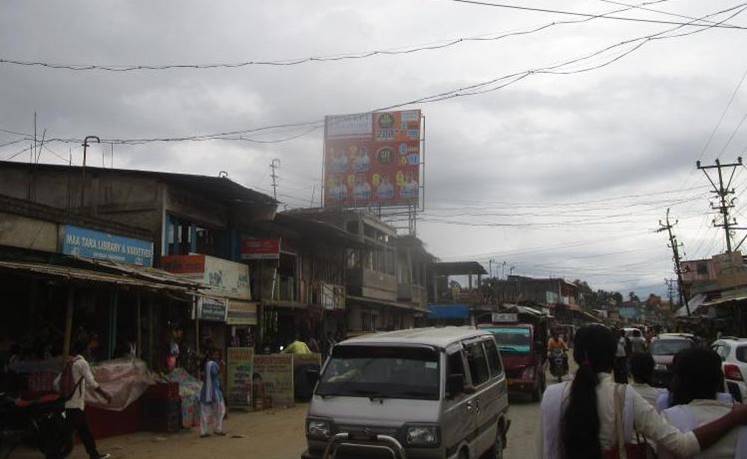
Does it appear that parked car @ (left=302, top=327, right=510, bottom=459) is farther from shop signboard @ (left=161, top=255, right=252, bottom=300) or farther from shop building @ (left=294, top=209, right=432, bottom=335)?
shop building @ (left=294, top=209, right=432, bottom=335)

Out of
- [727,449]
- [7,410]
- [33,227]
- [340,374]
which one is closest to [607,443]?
[727,449]

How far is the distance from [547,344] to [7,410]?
18.4 m

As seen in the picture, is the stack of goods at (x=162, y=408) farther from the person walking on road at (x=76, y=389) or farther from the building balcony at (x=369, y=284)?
the building balcony at (x=369, y=284)

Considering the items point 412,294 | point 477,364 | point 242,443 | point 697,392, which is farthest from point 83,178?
point 412,294

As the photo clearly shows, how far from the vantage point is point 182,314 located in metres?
18.4

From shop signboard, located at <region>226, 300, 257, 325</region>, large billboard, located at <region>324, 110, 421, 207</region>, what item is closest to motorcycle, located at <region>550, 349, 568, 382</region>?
shop signboard, located at <region>226, 300, 257, 325</region>

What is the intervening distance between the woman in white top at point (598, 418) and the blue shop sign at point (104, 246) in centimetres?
1294

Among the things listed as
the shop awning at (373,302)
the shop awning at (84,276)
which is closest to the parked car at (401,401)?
the shop awning at (84,276)

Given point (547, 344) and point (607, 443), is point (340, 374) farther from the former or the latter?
point (547, 344)

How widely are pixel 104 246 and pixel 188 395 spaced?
4.57 meters

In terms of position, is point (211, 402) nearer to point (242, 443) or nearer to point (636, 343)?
point (242, 443)

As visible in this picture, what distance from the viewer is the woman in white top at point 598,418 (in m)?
3.17

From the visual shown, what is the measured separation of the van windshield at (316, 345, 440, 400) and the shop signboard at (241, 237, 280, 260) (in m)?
14.3

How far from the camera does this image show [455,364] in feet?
24.1
